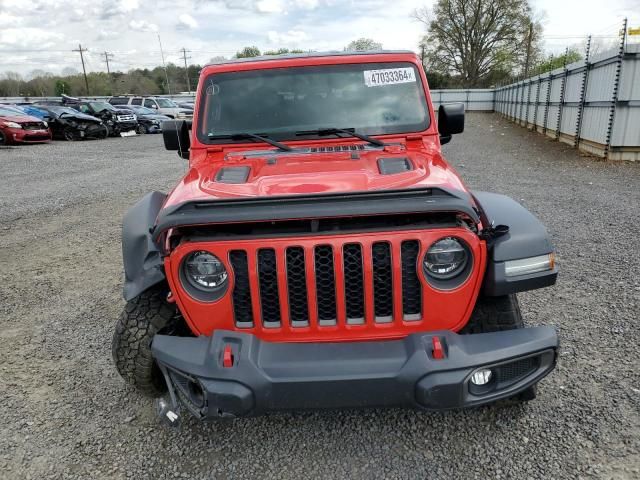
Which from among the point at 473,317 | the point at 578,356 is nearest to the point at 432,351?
the point at 473,317

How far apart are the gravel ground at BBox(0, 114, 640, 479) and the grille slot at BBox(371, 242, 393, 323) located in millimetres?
784

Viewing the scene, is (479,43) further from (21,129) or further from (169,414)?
(169,414)

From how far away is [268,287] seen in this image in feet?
7.21

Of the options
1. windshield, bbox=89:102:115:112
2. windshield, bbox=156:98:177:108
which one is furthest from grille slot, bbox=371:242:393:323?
windshield, bbox=156:98:177:108

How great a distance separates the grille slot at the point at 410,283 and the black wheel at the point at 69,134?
798 inches

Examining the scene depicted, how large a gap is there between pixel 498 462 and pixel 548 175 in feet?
29.1

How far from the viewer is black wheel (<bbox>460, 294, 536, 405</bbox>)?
2426mm

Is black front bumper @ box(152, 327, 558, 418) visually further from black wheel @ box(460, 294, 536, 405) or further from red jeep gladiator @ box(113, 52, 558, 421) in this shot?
black wheel @ box(460, 294, 536, 405)

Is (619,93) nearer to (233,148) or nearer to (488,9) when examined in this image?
(233,148)

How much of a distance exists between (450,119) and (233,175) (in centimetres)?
176

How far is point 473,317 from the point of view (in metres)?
2.45

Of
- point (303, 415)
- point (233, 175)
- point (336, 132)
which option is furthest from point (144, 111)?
point (303, 415)

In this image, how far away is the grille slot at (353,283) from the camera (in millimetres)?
2141

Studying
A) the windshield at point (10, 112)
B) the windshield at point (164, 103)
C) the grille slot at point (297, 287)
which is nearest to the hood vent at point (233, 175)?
the grille slot at point (297, 287)
